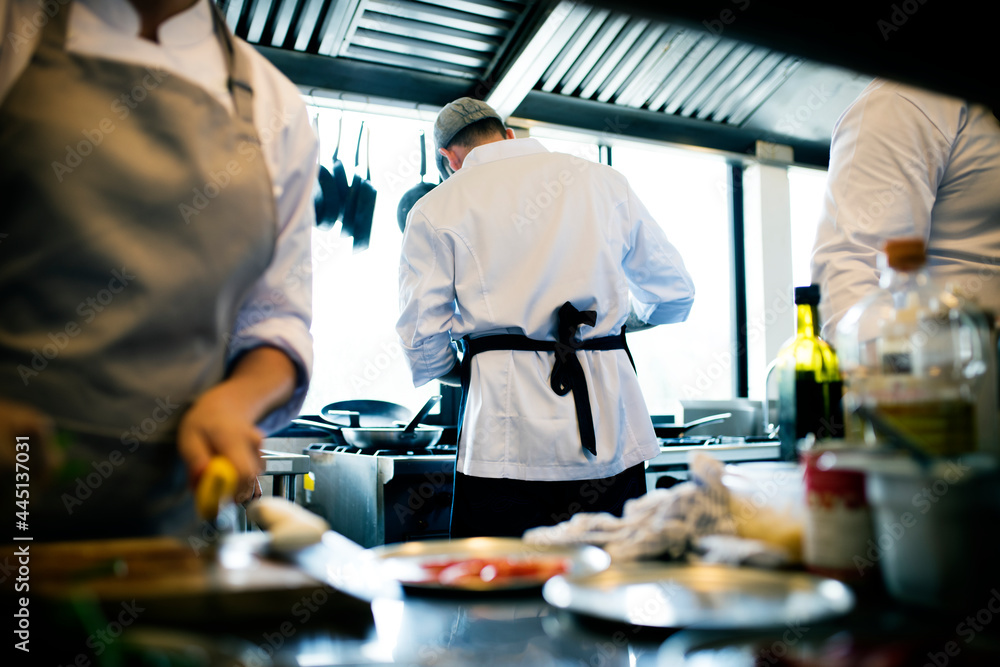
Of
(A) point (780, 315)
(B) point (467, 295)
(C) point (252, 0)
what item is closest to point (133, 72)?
(B) point (467, 295)

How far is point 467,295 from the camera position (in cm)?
173

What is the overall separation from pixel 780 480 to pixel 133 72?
2.63 feet

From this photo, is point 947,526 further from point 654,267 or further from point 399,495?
point 399,495

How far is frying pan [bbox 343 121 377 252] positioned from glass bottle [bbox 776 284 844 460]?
1.92m

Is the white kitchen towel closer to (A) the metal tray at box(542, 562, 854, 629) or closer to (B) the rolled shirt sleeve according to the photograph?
(A) the metal tray at box(542, 562, 854, 629)

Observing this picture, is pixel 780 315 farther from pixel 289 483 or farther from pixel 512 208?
pixel 289 483

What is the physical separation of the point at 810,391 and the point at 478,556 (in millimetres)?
469

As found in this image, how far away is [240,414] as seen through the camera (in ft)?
2.46

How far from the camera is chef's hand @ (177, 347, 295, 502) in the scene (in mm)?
677

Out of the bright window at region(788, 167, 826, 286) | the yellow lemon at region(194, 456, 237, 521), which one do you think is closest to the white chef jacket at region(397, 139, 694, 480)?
the yellow lemon at region(194, 456, 237, 521)

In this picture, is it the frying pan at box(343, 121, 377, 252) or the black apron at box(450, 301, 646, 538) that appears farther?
the frying pan at box(343, 121, 377, 252)

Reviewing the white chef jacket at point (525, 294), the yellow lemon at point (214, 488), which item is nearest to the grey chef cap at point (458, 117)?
the white chef jacket at point (525, 294)

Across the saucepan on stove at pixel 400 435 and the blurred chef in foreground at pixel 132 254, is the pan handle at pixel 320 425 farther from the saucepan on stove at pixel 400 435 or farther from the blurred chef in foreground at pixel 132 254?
the blurred chef in foreground at pixel 132 254

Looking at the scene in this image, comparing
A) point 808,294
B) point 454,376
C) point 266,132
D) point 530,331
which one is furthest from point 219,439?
point 454,376
